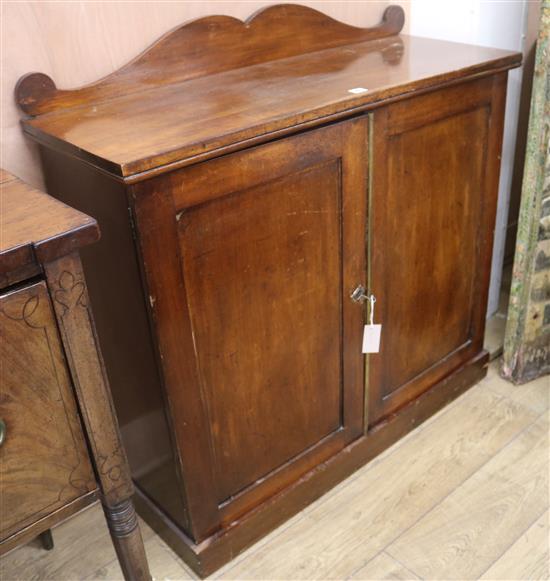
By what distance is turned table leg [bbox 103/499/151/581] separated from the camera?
1.06 m

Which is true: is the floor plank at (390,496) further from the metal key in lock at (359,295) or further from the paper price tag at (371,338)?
the metal key in lock at (359,295)

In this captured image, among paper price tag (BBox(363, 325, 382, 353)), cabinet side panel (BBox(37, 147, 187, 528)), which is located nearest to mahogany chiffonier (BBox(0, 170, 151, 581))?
cabinet side panel (BBox(37, 147, 187, 528))

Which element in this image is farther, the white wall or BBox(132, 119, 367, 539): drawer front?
the white wall

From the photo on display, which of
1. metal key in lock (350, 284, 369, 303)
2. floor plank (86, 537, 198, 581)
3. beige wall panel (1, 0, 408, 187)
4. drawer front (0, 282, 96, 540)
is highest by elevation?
beige wall panel (1, 0, 408, 187)

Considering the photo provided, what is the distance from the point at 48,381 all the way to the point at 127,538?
34cm

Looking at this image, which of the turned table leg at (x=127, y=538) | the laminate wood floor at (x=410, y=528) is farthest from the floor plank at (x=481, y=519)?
the turned table leg at (x=127, y=538)

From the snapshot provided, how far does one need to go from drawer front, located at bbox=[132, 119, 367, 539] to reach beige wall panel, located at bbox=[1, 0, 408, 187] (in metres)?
0.42

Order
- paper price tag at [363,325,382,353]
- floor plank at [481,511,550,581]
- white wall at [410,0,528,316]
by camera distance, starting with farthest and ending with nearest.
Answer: white wall at [410,0,528,316] → paper price tag at [363,325,382,353] → floor plank at [481,511,550,581]

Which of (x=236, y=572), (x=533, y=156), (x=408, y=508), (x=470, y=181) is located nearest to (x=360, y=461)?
(x=408, y=508)

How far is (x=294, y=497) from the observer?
161 centimetres

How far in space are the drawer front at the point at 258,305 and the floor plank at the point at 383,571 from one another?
247 mm

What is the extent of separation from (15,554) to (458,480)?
1.07m

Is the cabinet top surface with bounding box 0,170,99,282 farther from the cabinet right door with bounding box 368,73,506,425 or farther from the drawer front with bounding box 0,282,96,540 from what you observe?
the cabinet right door with bounding box 368,73,506,425

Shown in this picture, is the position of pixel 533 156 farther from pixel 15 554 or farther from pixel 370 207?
pixel 15 554
